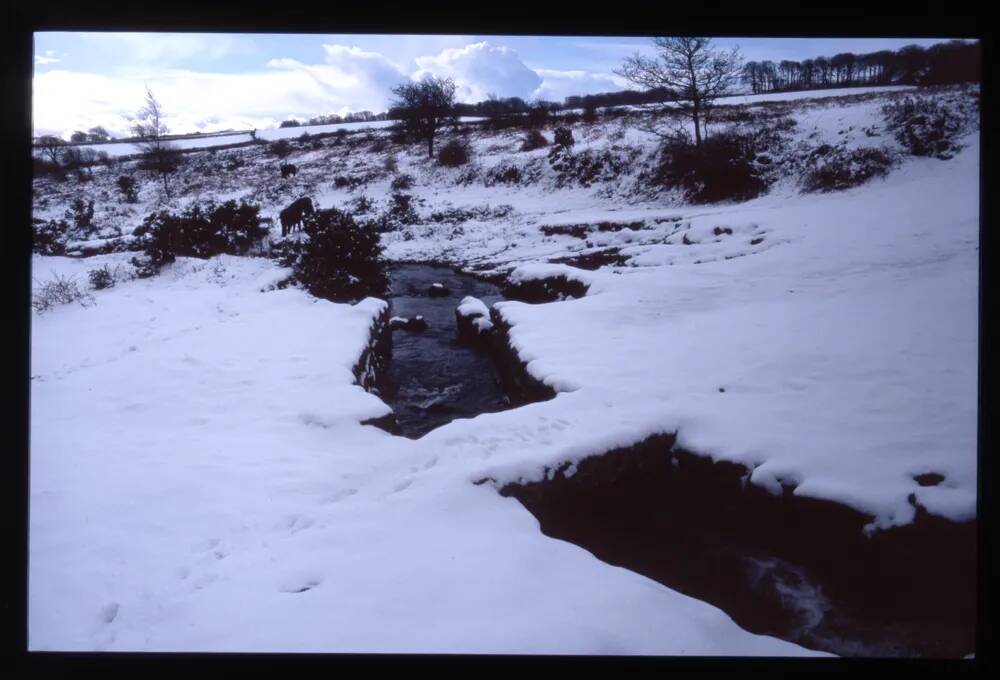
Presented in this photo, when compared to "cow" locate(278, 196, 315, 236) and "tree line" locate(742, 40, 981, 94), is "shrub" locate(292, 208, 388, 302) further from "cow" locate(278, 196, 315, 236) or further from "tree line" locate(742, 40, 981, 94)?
"tree line" locate(742, 40, 981, 94)

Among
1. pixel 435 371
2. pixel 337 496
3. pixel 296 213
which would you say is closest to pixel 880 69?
pixel 337 496

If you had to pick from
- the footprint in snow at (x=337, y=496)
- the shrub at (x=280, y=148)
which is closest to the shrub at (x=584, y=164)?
the shrub at (x=280, y=148)

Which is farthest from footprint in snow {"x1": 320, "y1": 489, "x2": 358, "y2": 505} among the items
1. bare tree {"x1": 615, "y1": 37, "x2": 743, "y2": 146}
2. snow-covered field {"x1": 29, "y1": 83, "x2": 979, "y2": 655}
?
bare tree {"x1": 615, "y1": 37, "x2": 743, "y2": 146}

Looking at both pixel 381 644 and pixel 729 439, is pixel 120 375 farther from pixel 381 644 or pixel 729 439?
pixel 729 439

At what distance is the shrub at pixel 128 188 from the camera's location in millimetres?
6428

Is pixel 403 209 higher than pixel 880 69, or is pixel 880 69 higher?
pixel 403 209

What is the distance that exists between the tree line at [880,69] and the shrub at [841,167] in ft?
10.9

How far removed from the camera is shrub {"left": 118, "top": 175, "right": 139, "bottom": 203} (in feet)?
21.1

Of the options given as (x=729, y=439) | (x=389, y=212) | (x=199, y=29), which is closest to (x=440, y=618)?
(x=729, y=439)

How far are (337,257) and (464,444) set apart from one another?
21.5 ft

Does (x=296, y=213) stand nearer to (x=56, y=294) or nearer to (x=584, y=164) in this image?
(x=56, y=294)

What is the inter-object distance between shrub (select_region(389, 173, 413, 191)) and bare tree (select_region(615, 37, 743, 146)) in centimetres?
460

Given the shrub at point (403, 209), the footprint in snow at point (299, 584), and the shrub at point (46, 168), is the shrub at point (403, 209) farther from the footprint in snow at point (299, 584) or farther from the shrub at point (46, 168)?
the footprint in snow at point (299, 584)

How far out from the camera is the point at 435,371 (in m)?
7.50
